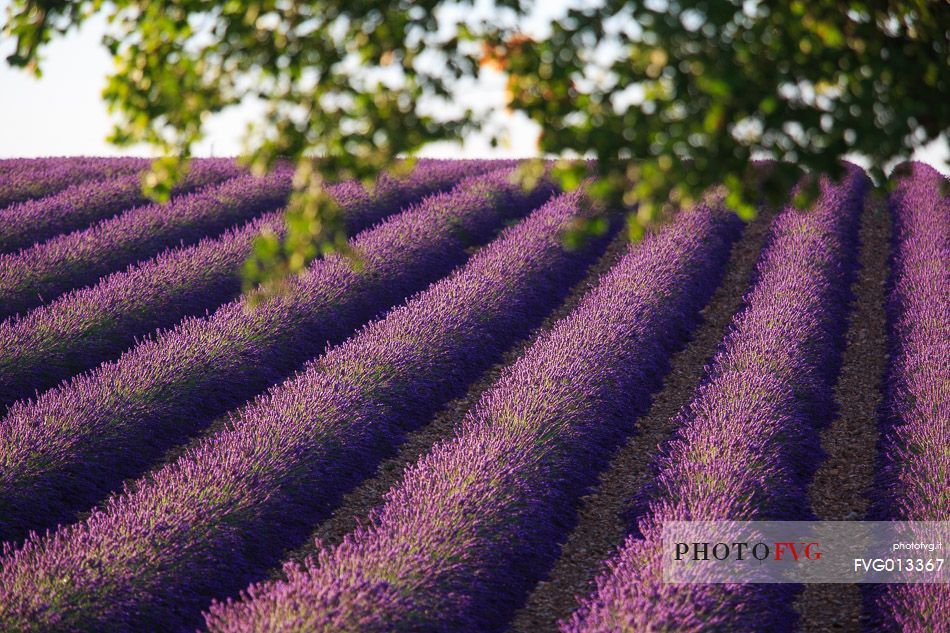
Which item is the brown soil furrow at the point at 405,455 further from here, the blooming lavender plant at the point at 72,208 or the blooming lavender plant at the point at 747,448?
the blooming lavender plant at the point at 72,208

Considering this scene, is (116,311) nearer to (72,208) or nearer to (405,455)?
(405,455)

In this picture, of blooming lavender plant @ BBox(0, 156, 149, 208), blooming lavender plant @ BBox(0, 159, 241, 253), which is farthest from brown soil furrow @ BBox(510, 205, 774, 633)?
blooming lavender plant @ BBox(0, 156, 149, 208)

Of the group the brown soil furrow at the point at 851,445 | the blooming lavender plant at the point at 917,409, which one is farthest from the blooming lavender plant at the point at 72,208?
the blooming lavender plant at the point at 917,409

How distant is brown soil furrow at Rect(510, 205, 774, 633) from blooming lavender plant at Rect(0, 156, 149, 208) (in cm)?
1144

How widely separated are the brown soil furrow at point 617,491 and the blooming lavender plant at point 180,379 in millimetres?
3479

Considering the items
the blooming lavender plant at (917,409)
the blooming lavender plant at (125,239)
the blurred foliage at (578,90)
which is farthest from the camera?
the blooming lavender plant at (125,239)

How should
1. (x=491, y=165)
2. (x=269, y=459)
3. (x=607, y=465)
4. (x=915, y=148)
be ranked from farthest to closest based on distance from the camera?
(x=491, y=165), (x=607, y=465), (x=269, y=459), (x=915, y=148)

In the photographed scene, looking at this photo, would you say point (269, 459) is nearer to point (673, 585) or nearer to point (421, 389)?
point (421, 389)

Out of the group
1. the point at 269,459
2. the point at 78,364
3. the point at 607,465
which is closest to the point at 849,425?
the point at 607,465

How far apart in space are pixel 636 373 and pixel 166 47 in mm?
5496

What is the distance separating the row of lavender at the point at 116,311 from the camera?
308 inches

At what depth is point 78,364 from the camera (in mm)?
8133

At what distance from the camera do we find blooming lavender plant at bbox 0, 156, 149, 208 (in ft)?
47.2

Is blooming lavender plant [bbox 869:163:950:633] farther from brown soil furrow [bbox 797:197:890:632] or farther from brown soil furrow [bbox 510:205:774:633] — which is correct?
brown soil furrow [bbox 510:205:774:633]
